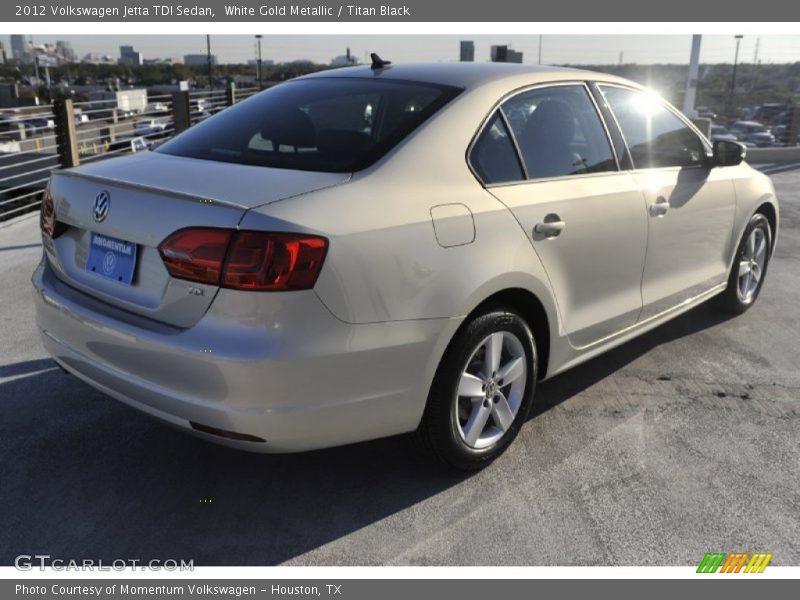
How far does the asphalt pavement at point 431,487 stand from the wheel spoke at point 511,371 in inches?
15.3

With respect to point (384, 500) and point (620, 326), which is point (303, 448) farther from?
point (620, 326)

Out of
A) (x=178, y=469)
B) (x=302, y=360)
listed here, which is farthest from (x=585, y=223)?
(x=178, y=469)

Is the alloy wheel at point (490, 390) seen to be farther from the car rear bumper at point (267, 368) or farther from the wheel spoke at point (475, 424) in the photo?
the car rear bumper at point (267, 368)

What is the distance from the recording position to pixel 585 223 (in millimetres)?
3477

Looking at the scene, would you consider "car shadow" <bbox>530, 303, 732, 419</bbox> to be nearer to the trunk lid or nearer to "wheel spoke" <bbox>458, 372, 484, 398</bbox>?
"wheel spoke" <bbox>458, 372, 484, 398</bbox>

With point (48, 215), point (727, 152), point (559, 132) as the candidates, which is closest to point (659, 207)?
point (559, 132)

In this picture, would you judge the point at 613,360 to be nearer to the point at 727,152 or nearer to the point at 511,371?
the point at 727,152

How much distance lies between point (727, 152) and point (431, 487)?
2902 mm

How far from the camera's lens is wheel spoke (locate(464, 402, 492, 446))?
314 centimetres

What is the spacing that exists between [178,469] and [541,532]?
1549mm

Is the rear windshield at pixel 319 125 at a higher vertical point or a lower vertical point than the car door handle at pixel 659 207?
higher

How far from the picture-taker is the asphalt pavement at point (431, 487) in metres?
2.73

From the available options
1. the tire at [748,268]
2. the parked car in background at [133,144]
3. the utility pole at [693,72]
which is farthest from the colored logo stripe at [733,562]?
the utility pole at [693,72]
